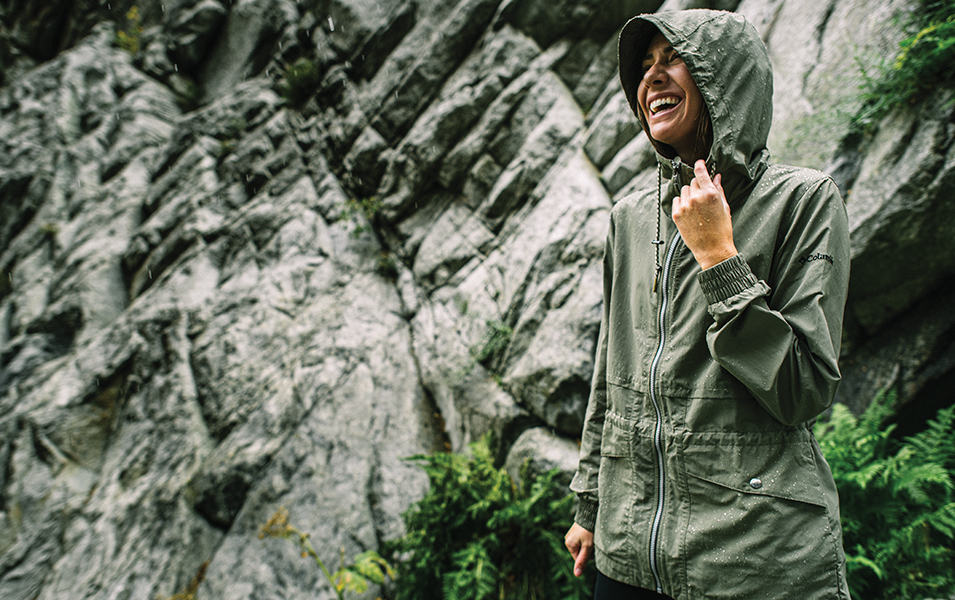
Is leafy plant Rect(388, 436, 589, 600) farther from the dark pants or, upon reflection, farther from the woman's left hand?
the woman's left hand

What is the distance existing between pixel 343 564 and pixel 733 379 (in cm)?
448

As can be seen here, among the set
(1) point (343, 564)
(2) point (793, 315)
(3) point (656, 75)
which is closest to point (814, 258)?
(2) point (793, 315)

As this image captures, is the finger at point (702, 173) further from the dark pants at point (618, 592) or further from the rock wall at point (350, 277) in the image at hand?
the rock wall at point (350, 277)

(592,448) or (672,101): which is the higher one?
(672,101)

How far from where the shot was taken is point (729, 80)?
5.36 feet

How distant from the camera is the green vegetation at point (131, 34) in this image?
40.6 ft

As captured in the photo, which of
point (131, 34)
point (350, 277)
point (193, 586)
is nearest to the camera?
point (193, 586)

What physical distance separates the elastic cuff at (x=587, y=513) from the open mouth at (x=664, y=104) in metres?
1.63

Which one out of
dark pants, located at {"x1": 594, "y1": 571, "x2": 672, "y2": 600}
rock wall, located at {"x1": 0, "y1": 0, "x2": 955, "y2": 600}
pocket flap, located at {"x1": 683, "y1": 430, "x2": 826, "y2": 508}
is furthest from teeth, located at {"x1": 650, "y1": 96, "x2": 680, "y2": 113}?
rock wall, located at {"x1": 0, "y1": 0, "x2": 955, "y2": 600}

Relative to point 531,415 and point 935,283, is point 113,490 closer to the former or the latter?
point 531,415

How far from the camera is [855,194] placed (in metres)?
3.64

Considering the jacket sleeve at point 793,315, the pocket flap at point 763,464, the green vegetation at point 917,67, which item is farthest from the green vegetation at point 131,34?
the pocket flap at point 763,464

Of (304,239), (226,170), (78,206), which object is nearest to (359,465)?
(304,239)

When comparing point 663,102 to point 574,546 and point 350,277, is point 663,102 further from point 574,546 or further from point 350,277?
point 350,277
